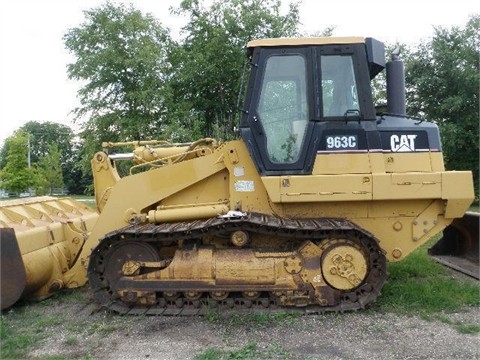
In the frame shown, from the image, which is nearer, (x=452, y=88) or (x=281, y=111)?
(x=281, y=111)

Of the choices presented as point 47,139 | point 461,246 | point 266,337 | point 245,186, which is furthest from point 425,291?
point 47,139

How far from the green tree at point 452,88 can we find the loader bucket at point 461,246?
1342cm

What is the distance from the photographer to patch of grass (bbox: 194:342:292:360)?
4.25 m

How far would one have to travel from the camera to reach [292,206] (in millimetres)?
5715

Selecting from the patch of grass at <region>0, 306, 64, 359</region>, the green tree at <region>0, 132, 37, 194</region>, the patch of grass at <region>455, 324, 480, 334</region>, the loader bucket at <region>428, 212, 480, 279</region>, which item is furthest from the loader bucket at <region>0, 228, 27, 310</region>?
the green tree at <region>0, 132, 37, 194</region>

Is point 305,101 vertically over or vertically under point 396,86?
under

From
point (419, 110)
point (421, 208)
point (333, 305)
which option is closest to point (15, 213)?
point (333, 305)

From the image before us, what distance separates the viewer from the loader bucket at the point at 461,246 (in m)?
7.13

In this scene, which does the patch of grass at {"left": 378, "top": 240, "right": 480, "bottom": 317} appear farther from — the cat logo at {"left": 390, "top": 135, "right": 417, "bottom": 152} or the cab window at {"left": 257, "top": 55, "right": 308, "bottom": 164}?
the cab window at {"left": 257, "top": 55, "right": 308, "bottom": 164}

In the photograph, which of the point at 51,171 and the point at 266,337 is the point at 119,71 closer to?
A: the point at 266,337

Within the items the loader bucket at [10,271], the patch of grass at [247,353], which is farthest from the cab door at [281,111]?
the loader bucket at [10,271]

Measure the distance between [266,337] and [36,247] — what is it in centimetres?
304

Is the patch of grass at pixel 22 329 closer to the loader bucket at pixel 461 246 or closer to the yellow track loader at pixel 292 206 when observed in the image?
the yellow track loader at pixel 292 206

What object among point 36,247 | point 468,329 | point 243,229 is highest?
point 243,229
